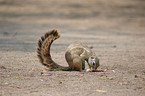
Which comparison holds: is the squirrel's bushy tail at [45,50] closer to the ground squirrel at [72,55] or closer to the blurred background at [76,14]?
the ground squirrel at [72,55]

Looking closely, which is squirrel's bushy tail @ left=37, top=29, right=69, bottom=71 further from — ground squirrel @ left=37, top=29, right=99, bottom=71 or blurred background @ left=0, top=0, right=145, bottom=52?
blurred background @ left=0, top=0, right=145, bottom=52

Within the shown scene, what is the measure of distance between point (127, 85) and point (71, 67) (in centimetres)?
154

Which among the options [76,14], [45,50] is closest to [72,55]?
[45,50]

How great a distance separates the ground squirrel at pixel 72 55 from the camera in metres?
5.96

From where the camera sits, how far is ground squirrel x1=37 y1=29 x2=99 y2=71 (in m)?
5.96

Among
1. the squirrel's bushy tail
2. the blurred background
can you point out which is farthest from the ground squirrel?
the blurred background

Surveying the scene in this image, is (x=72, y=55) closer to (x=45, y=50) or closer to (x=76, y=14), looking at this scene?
(x=45, y=50)

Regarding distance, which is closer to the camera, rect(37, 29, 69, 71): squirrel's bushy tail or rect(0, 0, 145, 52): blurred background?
rect(37, 29, 69, 71): squirrel's bushy tail

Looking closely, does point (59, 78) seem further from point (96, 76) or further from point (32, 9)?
point (32, 9)

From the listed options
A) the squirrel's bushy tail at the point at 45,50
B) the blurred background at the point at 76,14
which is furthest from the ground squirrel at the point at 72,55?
the blurred background at the point at 76,14

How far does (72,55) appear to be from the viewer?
5984 mm

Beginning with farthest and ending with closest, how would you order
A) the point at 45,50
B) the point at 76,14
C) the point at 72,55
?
the point at 76,14 → the point at 45,50 → the point at 72,55

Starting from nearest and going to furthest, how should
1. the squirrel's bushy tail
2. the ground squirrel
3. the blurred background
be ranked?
the ground squirrel → the squirrel's bushy tail → the blurred background

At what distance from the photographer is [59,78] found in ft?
17.9
